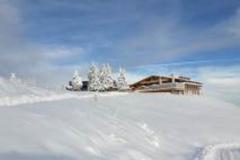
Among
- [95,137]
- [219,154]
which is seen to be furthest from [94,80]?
[95,137]

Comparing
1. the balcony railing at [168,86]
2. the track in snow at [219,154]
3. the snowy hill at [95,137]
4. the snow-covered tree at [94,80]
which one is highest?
the snow-covered tree at [94,80]

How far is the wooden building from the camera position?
69938 mm

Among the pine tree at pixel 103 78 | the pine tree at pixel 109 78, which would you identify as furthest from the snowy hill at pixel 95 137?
the pine tree at pixel 109 78

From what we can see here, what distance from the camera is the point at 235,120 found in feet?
141

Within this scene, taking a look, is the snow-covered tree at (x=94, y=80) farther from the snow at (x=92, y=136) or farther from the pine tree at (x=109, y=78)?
the snow at (x=92, y=136)

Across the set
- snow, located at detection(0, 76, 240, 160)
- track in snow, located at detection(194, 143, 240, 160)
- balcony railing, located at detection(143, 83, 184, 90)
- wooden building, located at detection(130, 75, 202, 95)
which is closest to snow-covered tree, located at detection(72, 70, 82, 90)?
wooden building, located at detection(130, 75, 202, 95)

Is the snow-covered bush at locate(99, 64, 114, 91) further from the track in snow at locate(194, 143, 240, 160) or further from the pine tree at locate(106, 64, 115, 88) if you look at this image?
the track in snow at locate(194, 143, 240, 160)

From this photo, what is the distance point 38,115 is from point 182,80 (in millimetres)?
57812

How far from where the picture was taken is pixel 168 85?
70.2 metres

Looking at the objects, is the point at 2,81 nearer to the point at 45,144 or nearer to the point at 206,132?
the point at 206,132

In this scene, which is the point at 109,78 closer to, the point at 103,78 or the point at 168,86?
the point at 103,78

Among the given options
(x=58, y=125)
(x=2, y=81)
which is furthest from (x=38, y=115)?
(x=2, y=81)

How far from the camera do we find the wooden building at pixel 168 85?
69.9 m

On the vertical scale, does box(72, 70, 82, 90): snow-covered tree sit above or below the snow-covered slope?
above
